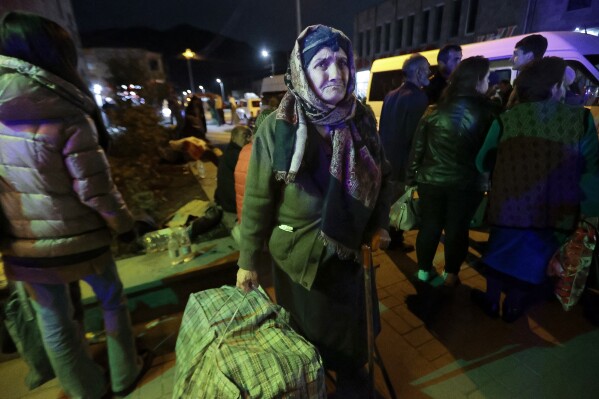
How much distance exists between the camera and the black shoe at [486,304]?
9.42 feet

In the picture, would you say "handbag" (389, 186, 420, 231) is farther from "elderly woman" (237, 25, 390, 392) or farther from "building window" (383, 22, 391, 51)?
"building window" (383, 22, 391, 51)

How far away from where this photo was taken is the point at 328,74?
144 centimetres

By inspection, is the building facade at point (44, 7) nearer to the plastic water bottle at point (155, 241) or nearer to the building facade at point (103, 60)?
the plastic water bottle at point (155, 241)

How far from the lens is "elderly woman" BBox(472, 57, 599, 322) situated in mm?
2209

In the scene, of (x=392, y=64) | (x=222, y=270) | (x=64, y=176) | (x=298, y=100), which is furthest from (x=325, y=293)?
(x=392, y=64)

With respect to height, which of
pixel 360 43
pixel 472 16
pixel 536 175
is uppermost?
pixel 360 43

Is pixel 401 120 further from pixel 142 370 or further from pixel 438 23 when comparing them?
pixel 438 23

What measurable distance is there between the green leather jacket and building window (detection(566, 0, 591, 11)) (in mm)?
19213

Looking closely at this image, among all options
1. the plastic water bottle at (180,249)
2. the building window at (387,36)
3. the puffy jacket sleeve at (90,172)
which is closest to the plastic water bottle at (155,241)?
the plastic water bottle at (180,249)

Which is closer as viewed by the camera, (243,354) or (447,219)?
(243,354)

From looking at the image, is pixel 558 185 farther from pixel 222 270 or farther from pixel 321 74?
pixel 222 270

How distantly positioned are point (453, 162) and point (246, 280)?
2.00 metres

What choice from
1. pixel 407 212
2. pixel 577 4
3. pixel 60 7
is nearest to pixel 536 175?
pixel 407 212

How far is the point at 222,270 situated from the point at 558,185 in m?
2.84
